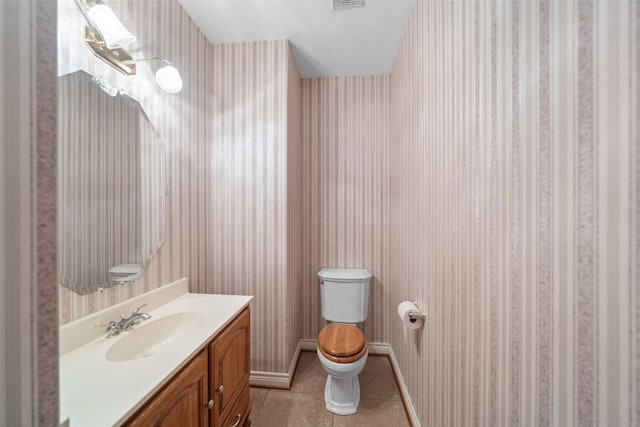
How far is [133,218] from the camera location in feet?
4.04

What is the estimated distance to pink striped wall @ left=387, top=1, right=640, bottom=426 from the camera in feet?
1.37

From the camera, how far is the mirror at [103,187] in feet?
3.04

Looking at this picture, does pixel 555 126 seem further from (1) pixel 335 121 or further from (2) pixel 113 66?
(1) pixel 335 121

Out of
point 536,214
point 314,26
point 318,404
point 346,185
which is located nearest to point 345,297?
point 318,404

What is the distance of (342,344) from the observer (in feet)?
5.19

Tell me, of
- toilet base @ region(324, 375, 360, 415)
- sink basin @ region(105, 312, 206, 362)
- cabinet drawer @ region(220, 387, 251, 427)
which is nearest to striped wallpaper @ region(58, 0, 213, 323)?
sink basin @ region(105, 312, 206, 362)

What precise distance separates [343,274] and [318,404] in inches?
37.1

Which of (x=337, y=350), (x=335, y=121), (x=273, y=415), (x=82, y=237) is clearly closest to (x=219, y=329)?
(x=82, y=237)

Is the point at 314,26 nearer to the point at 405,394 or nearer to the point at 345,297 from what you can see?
the point at 345,297

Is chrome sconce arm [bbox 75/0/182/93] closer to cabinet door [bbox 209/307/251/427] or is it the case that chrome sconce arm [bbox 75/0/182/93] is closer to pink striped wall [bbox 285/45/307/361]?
pink striped wall [bbox 285/45/307/361]

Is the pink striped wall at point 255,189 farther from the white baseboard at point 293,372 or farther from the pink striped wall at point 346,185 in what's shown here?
the pink striped wall at point 346,185

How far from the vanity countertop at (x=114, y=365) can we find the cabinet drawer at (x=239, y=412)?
47 cm

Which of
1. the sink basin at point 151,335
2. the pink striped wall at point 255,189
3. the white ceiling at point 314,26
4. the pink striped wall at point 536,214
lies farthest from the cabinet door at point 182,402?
the white ceiling at point 314,26

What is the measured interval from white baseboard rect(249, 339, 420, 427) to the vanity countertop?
0.88 m
